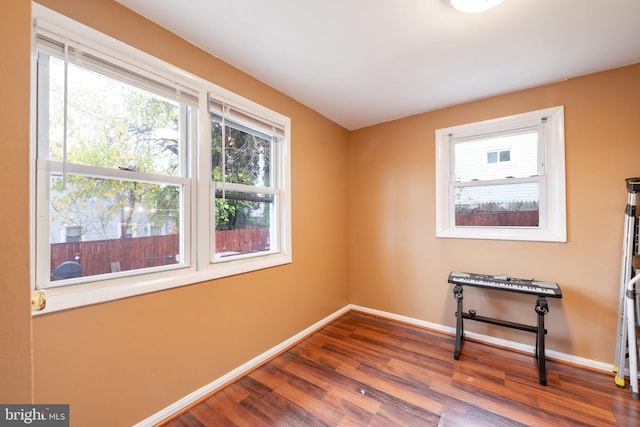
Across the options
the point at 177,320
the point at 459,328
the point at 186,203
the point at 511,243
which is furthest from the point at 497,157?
the point at 177,320

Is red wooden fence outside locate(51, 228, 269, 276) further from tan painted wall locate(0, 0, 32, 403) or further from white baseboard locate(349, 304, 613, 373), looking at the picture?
white baseboard locate(349, 304, 613, 373)

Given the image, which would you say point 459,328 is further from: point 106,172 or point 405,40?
point 106,172

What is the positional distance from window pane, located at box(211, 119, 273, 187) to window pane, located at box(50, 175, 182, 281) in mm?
405

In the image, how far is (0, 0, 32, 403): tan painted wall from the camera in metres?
0.48

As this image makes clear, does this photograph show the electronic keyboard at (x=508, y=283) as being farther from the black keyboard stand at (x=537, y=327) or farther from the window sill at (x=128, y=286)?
the window sill at (x=128, y=286)

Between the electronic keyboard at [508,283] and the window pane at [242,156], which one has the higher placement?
the window pane at [242,156]

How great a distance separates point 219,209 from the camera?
2.04 meters

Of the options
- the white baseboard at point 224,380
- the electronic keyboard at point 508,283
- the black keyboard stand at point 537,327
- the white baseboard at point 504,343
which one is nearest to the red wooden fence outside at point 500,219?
the electronic keyboard at point 508,283

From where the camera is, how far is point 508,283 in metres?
2.29

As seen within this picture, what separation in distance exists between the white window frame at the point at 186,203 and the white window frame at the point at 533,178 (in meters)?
1.72

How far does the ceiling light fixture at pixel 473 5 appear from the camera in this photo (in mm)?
1438

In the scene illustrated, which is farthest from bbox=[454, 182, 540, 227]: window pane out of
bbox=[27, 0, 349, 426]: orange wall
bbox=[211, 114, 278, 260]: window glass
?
bbox=[211, 114, 278, 260]: window glass

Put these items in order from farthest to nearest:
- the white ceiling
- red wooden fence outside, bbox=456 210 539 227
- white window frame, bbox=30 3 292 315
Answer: red wooden fence outside, bbox=456 210 539 227
the white ceiling
white window frame, bbox=30 3 292 315

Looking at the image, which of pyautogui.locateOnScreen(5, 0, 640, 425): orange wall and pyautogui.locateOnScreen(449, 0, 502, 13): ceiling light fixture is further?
pyautogui.locateOnScreen(449, 0, 502, 13): ceiling light fixture
